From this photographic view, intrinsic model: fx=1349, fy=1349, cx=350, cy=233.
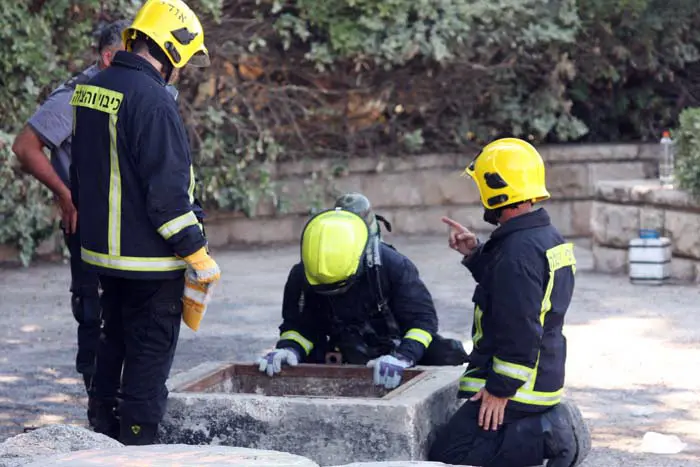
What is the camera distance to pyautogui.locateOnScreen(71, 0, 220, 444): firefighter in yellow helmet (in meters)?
4.70

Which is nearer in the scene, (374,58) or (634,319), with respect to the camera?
(634,319)

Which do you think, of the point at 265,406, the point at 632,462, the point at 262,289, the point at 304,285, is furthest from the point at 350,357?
the point at 262,289

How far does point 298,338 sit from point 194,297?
0.80 meters

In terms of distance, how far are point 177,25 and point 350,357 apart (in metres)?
1.55

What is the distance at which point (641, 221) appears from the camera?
10508mm

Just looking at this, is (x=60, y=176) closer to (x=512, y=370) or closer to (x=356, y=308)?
(x=356, y=308)

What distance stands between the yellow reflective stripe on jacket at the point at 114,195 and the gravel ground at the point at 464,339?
4.57 ft

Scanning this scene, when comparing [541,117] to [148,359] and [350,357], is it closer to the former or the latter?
[350,357]

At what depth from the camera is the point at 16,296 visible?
9.66 m

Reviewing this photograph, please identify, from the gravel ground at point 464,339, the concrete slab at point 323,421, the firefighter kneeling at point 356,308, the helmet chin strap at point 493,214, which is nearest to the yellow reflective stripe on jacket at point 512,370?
the concrete slab at point 323,421

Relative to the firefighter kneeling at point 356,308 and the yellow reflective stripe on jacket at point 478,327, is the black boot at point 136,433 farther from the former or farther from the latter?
the yellow reflective stripe on jacket at point 478,327

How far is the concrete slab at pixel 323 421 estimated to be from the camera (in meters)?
4.63

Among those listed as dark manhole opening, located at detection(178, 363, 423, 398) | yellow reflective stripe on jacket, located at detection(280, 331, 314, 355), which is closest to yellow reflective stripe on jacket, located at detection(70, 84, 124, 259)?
dark manhole opening, located at detection(178, 363, 423, 398)

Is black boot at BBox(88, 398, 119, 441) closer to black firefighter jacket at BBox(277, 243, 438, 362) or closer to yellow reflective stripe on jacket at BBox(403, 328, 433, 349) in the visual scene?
black firefighter jacket at BBox(277, 243, 438, 362)
